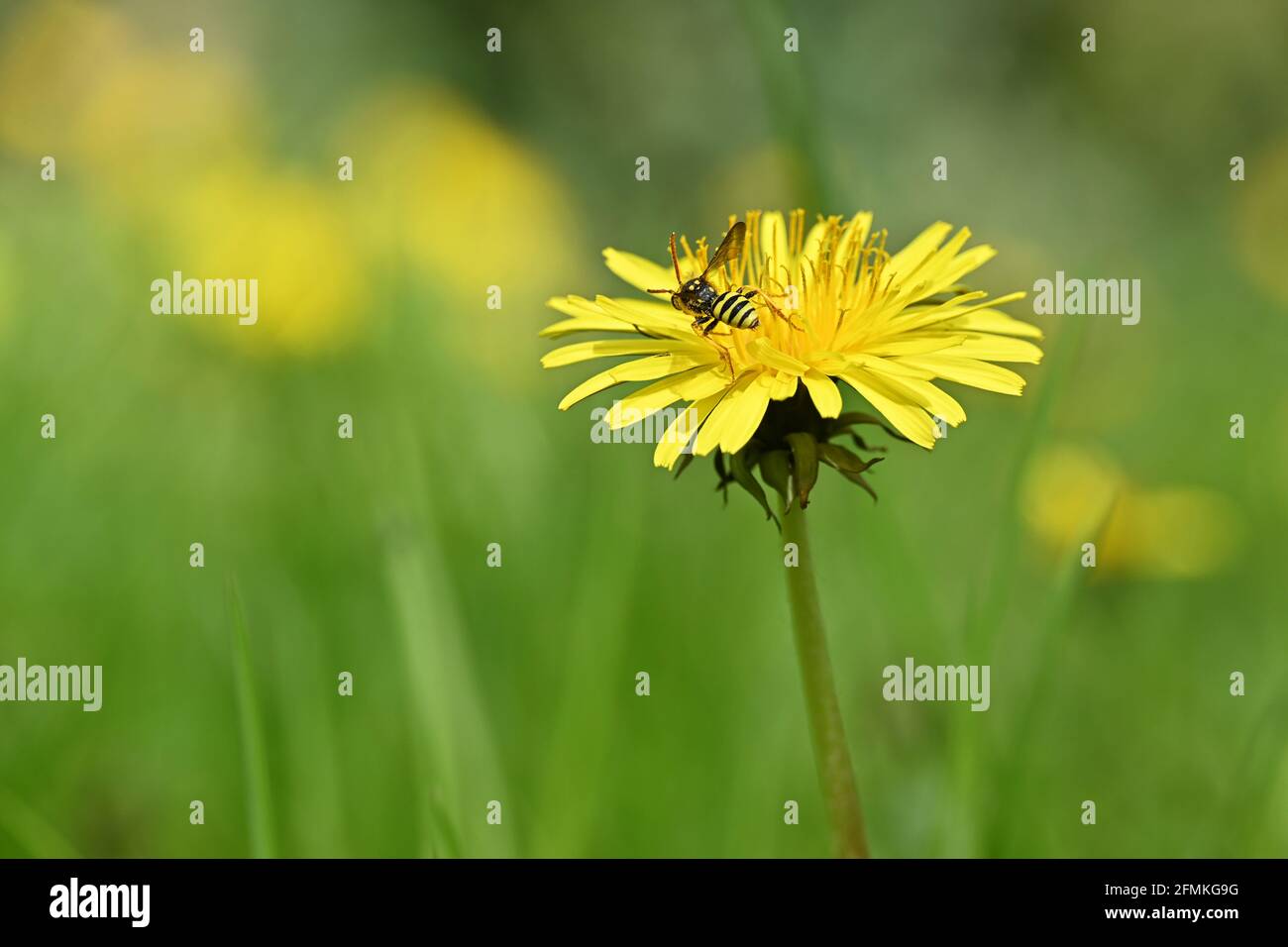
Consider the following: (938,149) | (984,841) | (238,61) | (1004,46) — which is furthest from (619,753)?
(1004,46)

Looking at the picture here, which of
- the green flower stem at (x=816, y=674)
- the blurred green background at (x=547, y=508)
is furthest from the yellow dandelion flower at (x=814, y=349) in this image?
the blurred green background at (x=547, y=508)

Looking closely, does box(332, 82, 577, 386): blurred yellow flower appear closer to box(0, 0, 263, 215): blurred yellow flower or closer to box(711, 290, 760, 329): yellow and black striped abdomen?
box(0, 0, 263, 215): blurred yellow flower

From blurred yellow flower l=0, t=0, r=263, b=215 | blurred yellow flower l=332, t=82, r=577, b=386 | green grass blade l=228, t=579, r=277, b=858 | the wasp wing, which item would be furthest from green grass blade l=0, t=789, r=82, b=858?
blurred yellow flower l=0, t=0, r=263, b=215

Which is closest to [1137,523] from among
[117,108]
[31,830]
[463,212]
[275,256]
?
[31,830]

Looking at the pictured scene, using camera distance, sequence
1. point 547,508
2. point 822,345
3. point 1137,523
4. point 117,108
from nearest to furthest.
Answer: point 822,345 → point 1137,523 → point 547,508 → point 117,108

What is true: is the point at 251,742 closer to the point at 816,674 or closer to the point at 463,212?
the point at 816,674
